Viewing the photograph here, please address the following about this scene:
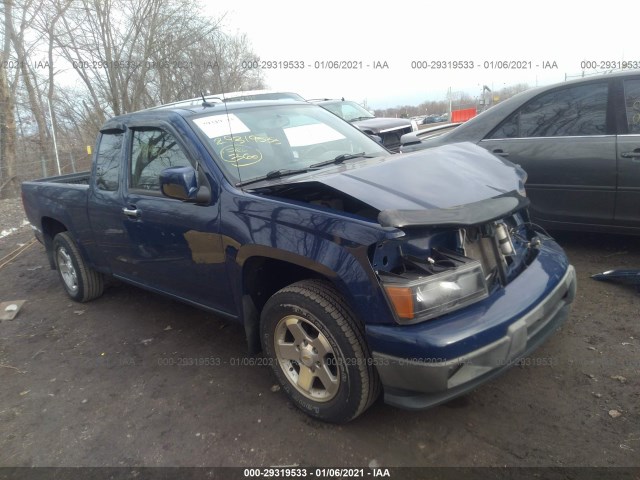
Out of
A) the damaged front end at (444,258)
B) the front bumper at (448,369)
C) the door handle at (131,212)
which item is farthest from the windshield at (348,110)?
the front bumper at (448,369)

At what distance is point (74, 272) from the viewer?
4.99 m

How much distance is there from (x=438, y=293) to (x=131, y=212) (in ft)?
8.08

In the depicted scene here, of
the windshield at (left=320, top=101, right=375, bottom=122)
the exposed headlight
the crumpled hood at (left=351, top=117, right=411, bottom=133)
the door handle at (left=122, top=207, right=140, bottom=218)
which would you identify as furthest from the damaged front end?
the windshield at (left=320, top=101, right=375, bottom=122)

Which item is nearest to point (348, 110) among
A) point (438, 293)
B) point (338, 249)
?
point (338, 249)

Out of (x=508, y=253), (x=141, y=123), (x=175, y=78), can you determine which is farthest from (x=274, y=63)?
(x=175, y=78)

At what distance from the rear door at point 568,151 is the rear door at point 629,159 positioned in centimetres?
6

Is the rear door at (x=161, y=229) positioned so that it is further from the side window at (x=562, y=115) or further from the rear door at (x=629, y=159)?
the rear door at (x=629, y=159)

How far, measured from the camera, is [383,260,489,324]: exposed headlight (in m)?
2.21

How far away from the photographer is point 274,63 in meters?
7.17

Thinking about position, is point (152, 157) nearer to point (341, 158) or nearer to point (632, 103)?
point (341, 158)

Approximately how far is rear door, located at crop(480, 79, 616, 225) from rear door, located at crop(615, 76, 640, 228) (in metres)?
0.06

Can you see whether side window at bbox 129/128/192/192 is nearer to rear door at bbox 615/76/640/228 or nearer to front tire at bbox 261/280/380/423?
front tire at bbox 261/280/380/423

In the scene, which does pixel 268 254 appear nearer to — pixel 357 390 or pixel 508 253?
pixel 357 390

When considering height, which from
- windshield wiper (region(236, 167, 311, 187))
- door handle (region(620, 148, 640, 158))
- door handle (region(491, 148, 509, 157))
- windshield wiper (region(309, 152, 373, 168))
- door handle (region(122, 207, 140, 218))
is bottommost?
door handle (region(620, 148, 640, 158))
